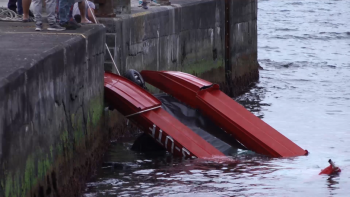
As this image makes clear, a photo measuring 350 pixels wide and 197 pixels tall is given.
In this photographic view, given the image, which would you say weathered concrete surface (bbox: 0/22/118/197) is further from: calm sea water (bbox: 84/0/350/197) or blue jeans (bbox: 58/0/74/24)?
calm sea water (bbox: 84/0/350/197)

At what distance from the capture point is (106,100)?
29.1 feet

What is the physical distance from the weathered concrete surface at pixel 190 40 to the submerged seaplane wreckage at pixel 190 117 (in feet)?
2.47

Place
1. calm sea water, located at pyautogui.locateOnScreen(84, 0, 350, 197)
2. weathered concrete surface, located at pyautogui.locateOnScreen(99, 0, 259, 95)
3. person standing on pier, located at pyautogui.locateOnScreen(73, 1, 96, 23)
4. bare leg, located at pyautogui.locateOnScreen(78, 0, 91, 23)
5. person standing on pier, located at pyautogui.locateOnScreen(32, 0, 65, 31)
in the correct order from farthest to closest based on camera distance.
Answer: weathered concrete surface, located at pyautogui.locateOnScreen(99, 0, 259, 95) < person standing on pier, located at pyautogui.locateOnScreen(73, 1, 96, 23) < bare leg, located at pyautogui.locateOnScreen(78, 0, 91, 23) < person standing on pier, located at pyautogui.locateOnScreen(32, 0, 65, 31) < calm sea water, located at pyautogui.locateOnScreen(84, 0, 350, 197)

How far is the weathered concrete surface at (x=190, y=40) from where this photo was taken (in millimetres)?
10484

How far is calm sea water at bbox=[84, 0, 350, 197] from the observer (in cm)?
757

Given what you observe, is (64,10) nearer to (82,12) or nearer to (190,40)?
(82,12)

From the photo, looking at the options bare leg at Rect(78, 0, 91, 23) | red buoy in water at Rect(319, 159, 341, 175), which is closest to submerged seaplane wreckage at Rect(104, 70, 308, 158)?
bare leg at Rect(78, 0, 91, 23)

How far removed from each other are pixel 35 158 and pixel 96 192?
2165 mm

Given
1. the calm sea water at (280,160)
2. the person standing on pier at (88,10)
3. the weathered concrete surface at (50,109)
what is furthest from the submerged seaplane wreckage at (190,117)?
the person standing on pier at (88,10)

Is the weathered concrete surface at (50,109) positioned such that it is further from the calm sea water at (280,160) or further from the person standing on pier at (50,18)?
the calm sea water at (280,160)

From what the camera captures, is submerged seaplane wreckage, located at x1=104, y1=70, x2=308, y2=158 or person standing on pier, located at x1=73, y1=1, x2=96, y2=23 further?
person standing on pier, located at x1=73, y1=1, x2=96, y2=23

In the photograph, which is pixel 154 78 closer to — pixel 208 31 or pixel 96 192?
pixel 96 192

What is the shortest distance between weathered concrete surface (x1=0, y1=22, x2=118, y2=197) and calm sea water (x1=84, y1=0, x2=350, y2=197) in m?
0.51

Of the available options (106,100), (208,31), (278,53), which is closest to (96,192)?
(106,100)
